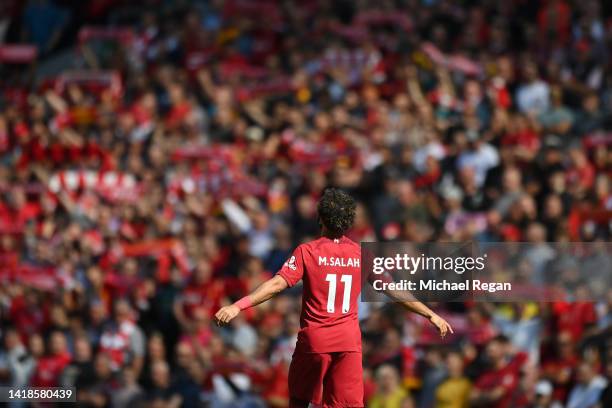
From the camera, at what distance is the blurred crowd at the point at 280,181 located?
1303 centimetres

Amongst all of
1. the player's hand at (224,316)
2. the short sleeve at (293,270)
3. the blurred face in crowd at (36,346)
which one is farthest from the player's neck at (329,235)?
the blurred face in crowd at (36,346)

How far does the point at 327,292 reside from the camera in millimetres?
8234

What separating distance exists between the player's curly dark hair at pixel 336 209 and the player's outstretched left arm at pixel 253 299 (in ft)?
1.54

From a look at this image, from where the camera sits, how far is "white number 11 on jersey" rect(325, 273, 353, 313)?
8.23 meters

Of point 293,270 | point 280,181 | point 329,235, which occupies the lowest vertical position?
point 293,270

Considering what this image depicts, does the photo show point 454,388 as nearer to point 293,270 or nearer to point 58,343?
point 58,343

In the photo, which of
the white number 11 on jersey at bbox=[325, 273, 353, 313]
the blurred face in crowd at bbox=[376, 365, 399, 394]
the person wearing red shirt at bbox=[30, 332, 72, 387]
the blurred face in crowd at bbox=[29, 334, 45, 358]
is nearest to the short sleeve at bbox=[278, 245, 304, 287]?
the white number 11 on jersey at bbox=[325, 273, 353, 313]

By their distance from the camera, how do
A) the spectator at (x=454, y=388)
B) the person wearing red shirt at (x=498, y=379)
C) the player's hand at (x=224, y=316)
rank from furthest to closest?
the spectator at (x=454, y=388), the person wearing red shirt at (x=498, y=379), the player's hand at (x=224, y=316)

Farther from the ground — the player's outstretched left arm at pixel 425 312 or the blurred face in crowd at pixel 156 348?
the blurred face in crowd at pixel 156 348

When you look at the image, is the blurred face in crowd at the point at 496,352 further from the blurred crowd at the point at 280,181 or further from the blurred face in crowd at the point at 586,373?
the blurred face in crowd at the point at 586,373

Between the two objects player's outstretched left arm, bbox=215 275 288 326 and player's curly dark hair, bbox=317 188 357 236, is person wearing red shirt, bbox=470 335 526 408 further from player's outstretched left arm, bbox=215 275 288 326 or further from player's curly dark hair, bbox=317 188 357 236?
player's outstretched left arm, bbox=215 275 288 326

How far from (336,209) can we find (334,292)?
0.51m

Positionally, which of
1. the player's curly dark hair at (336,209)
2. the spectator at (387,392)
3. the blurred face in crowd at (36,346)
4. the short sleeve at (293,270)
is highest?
the player's curly dark hair at (336,209)

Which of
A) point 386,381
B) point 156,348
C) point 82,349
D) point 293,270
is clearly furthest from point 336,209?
point 82,349
